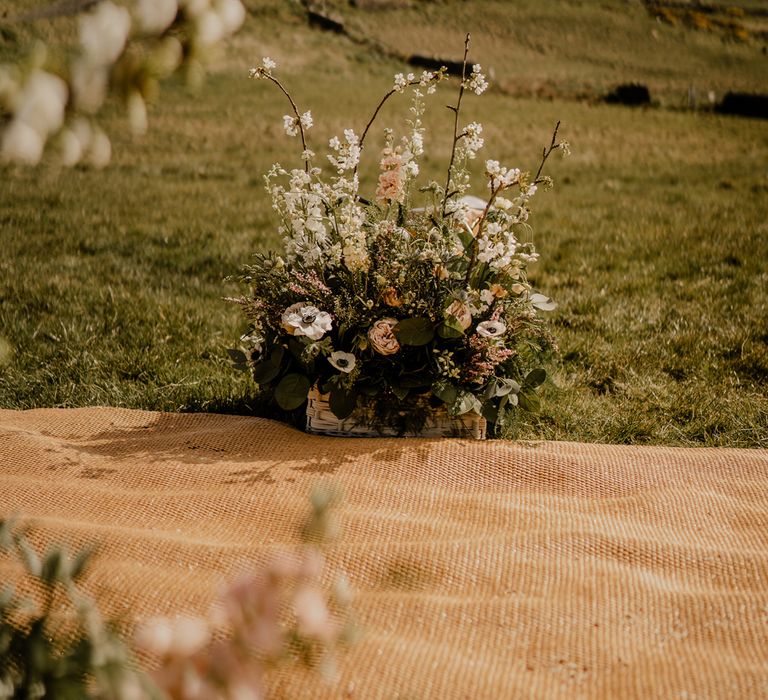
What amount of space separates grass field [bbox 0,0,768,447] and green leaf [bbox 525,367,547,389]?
0.27 m

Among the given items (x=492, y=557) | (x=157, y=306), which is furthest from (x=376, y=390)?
(x=157, y=306)

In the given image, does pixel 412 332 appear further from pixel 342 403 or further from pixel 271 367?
pixel 271 367

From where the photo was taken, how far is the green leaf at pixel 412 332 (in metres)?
3.21

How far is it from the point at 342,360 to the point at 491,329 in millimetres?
616

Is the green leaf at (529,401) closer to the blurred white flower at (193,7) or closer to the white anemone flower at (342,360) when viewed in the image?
the white anemone flower at (342,360)

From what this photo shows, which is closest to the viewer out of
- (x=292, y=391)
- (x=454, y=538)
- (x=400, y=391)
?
(x=454, y=538)

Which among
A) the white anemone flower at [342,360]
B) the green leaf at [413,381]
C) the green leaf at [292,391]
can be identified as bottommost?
the green leaf at [292,391]

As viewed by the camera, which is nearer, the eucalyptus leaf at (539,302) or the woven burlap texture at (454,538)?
the woven burlap texture at (454,538)

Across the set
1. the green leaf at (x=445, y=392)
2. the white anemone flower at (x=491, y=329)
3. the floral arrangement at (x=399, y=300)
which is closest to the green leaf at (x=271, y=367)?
the floral arrangement at (x=399, y=300)

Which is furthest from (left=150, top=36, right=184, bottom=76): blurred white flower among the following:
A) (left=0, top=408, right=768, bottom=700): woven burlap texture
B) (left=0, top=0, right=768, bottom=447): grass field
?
(left=0, top=408, right=768, bottom=700): woven burlap texture

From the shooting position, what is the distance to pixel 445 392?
126 inches

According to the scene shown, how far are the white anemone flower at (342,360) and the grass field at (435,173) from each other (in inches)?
33.4

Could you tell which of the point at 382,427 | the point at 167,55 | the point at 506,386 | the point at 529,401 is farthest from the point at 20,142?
the point at 529,401

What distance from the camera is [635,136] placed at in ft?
44.5
